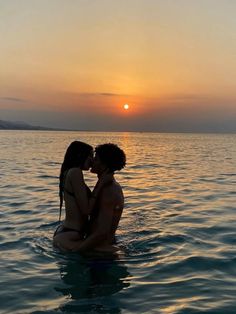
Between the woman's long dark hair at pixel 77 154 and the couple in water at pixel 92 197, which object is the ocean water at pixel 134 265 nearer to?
the couple in water at pixel 92 197

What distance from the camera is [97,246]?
852 centimetres

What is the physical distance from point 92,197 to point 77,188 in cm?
34

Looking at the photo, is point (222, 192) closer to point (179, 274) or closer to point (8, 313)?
point (179, 274)

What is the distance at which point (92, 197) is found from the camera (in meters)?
8.37

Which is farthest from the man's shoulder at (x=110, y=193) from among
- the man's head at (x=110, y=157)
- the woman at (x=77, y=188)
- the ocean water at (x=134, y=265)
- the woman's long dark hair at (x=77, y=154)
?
the ocean water at (x=134, y=265)

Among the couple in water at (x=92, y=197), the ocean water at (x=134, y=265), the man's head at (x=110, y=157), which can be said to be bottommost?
the ocean water at (x=134, y=265)

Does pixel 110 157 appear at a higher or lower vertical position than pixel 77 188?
higher

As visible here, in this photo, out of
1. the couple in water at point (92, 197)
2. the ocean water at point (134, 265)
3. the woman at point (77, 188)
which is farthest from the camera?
the woman at point (77, 188)

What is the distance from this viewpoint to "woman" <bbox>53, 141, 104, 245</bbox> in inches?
327

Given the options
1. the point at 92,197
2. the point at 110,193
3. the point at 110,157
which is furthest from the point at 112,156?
the point at 92,197

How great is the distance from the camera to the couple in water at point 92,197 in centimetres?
817

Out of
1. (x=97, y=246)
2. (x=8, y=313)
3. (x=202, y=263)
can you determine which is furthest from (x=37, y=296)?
(x=202, y=263)

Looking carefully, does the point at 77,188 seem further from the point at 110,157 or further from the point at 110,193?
the point at 110,157

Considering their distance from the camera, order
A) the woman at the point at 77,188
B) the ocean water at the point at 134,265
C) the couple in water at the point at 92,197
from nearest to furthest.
Answer: the ocean water at the point at 134,265 → the couple in water at the point at 92,197 → the woman at the point at 77,188
